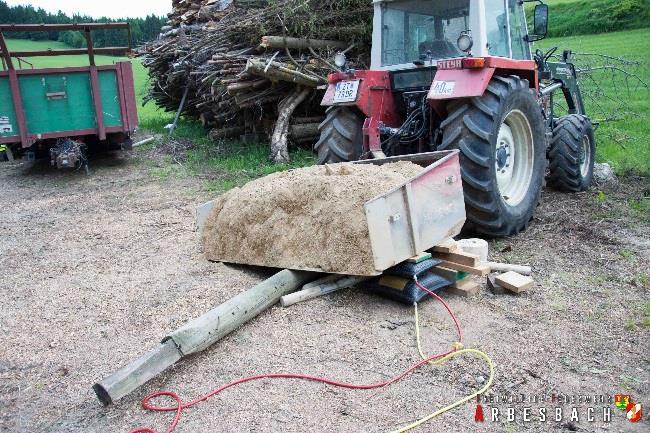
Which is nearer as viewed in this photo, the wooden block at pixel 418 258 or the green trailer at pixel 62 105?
the wooden block at pixel 418 258

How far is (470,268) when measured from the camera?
4094 mm

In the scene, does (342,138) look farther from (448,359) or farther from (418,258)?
(448,359)

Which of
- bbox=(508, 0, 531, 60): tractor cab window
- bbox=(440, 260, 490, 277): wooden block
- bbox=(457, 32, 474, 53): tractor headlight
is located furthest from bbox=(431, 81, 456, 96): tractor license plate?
bbox=(440, 260, 490, 277): wooden block

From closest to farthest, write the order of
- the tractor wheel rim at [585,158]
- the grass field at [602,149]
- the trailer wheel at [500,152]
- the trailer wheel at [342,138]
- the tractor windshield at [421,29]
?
1. the trailer wheel at [500,152]
2. the tractor windshield at [421,29]
3. the trailer wheel at [342,138]
4. the tractor wheel rim at [585,158]
5. the grass field at [602,149]

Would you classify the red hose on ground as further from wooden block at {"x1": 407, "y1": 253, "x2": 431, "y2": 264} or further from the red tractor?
the red tractor

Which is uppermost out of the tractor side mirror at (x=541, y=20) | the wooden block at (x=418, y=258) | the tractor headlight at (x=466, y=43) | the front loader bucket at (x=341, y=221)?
the tractor side mirror at (x=541, y=20)

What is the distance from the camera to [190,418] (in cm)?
280

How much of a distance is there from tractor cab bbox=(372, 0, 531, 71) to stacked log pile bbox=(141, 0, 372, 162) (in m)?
2.89

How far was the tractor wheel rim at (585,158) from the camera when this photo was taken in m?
6.91

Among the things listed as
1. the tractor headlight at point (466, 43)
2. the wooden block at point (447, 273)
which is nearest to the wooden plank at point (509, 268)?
the wooden block at point (447, 273)

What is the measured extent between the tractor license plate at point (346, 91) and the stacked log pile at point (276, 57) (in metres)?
3.12

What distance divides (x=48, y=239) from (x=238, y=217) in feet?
8.64

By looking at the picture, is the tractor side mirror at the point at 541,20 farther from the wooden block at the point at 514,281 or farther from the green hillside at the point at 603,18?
the green hillside at the point at 603,18

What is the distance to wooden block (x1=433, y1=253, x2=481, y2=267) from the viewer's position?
13.5 feet
